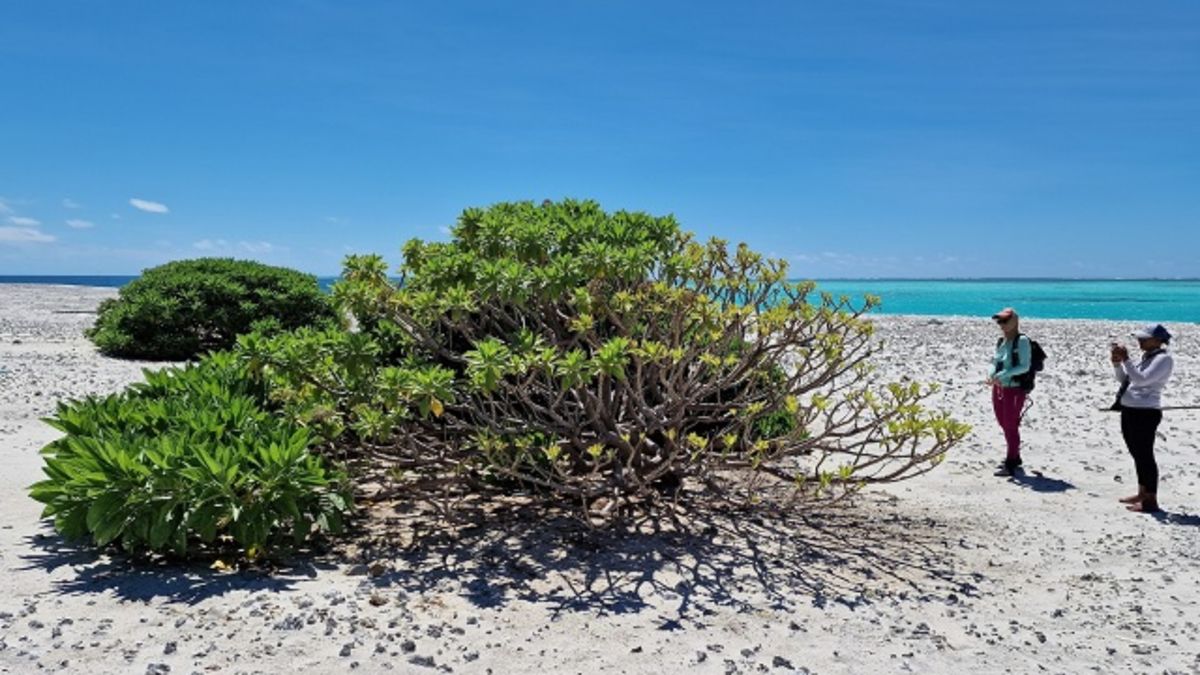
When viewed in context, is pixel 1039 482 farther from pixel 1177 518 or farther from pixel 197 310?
pixel 197 310

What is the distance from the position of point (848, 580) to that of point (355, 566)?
10.4 feet

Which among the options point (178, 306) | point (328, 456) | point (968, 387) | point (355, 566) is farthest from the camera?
point (178, 306)

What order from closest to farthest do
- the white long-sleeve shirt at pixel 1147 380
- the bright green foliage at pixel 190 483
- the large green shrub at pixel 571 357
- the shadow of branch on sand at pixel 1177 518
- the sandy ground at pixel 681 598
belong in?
1. the sandy ground at pixel 681 598
2. the bright green foliage at pixel 190 483
3. the large green shrub at pixel 571 357
4. the shadow of branch on sand at pixel 1177 518
5. the white long-sleeve shirt at pixel 1147 380

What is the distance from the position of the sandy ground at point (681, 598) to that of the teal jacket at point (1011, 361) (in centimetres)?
122

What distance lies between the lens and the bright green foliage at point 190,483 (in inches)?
194

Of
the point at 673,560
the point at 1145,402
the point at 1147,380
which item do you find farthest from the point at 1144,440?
the point at 673,560

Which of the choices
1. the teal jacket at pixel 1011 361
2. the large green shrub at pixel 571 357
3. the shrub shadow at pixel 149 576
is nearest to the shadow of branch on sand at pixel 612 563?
the shrub shadow at pixel 149 576

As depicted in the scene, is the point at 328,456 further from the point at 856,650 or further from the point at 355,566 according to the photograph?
the point at 856,650

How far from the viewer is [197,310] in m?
16.9

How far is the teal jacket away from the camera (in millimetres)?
8352

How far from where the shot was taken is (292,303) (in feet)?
57.8

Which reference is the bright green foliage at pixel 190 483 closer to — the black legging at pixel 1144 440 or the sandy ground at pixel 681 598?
the sandy ground at pixel 681 598

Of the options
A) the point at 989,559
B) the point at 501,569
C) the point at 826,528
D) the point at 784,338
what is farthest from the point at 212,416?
the point at 989,559

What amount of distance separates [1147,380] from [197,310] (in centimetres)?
1591
